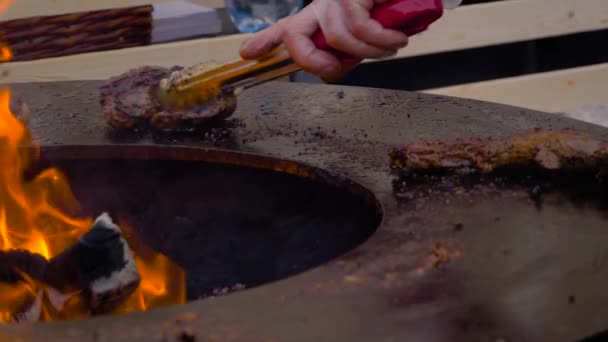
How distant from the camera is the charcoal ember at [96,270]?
57.4 inches

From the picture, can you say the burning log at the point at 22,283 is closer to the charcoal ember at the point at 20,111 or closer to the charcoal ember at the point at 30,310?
Answer: the charcoal ember at the point at 30,310

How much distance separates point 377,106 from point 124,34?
1802 mm

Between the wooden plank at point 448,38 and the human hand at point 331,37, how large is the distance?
71.1 inches

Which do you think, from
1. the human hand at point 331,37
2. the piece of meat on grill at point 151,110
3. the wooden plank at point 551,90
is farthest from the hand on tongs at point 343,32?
the wooden plank at point 551,90

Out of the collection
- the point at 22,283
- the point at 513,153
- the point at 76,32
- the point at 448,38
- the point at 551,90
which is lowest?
the point at 551,90

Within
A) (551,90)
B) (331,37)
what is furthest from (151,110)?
(551,90)

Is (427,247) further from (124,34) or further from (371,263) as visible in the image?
(124,34)

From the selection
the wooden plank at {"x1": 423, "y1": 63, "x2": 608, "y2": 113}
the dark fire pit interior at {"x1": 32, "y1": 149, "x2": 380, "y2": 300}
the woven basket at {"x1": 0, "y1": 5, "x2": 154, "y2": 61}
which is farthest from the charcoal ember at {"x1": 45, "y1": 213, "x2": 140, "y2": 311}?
the wooden plank at {"x1": 423, "y1": 63, "x2": 608, "y2": 113}

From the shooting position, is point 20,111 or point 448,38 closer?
point 20,111

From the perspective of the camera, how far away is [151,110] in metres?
1.87

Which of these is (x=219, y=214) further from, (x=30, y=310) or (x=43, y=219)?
(x=30, y=310)

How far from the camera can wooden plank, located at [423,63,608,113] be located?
4219 mm

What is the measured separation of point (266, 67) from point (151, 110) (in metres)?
0.30

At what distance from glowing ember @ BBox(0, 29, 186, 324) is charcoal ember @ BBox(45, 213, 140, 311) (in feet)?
0.28
